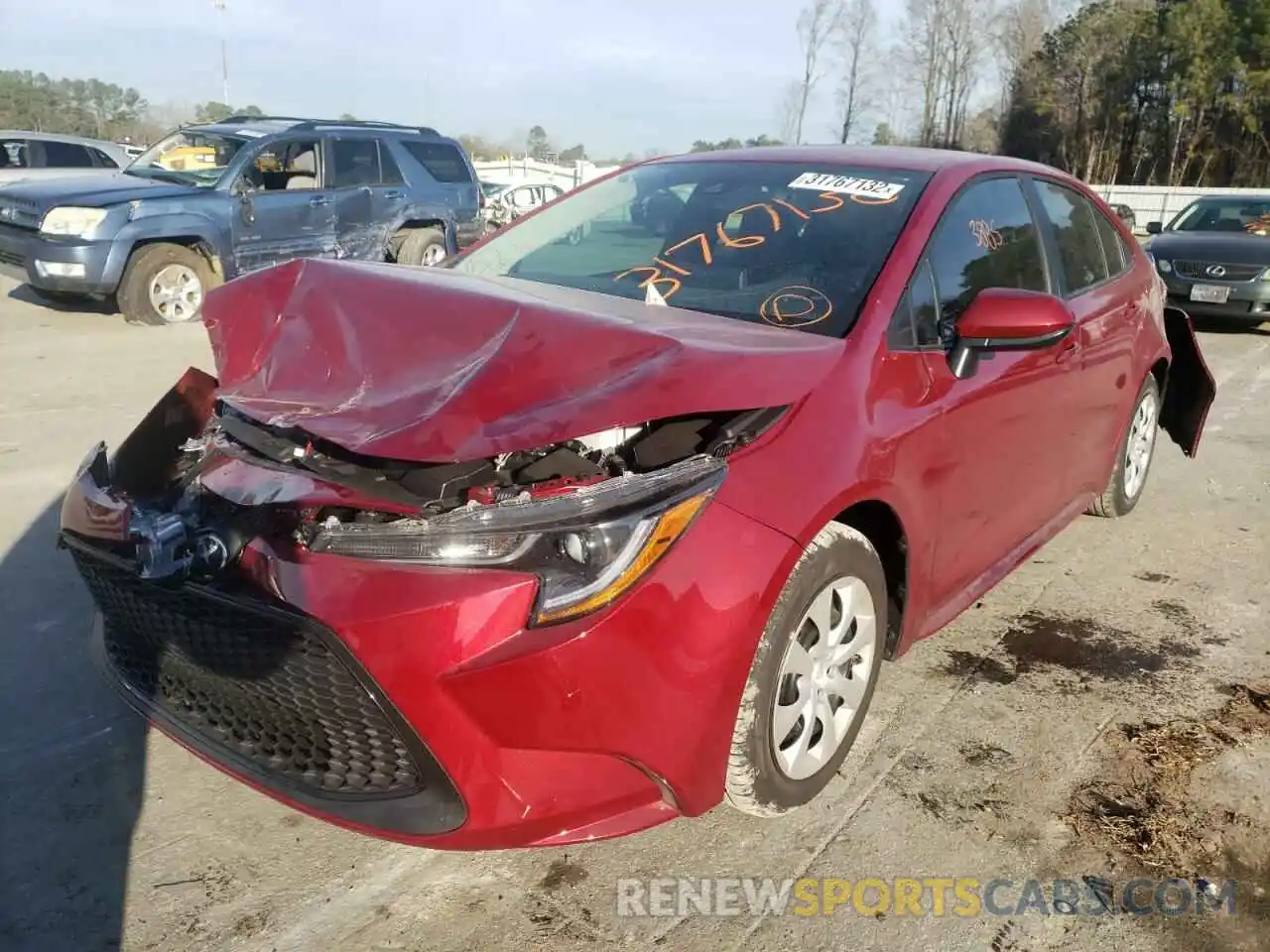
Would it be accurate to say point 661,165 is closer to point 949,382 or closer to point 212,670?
point 949,382

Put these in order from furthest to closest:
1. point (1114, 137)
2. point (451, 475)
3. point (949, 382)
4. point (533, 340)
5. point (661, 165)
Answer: point (1114, 137)
point (661, 165)
point (949, 382)
point (533, 340)
point (451, 475)

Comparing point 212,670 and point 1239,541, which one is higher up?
point 212,670

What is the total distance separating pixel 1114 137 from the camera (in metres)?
43.1

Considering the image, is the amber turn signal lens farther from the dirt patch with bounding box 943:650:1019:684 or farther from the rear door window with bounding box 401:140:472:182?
the rear door window with bounding box 401:140:472:182

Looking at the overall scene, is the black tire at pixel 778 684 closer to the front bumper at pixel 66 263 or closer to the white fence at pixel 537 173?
the front bumper at pixel 66 263

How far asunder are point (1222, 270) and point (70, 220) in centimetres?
1105

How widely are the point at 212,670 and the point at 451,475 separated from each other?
0.68m

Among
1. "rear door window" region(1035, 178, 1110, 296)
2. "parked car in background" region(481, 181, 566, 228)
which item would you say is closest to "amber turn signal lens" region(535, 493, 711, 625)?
"rear door window" region(1035, 178, 1110, 296)

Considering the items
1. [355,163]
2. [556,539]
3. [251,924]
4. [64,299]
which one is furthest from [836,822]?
[64,299]

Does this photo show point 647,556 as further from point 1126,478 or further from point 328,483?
point 1126,478

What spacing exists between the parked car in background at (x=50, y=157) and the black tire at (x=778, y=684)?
13.7 m

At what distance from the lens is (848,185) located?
3295mm

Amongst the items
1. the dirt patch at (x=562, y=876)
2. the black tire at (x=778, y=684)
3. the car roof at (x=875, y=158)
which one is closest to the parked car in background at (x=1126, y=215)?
the car roof at (x=875, y=158)

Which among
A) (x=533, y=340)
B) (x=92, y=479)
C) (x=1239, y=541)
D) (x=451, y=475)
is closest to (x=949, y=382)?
(x=533, y=340)
